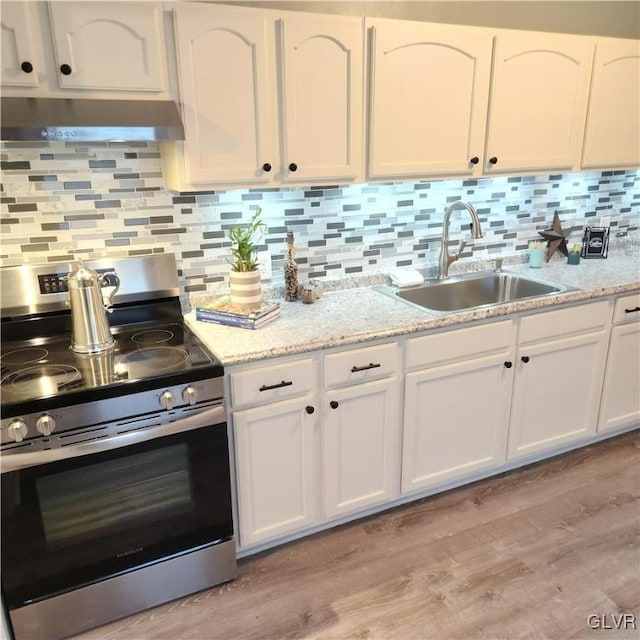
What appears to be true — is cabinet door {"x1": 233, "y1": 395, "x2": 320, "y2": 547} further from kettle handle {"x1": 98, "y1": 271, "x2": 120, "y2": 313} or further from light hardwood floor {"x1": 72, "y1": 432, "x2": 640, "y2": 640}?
kettle handle {"x1": 98, "y1": 271, "x2": 120, "y2": 313}

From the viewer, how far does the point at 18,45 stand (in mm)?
1621

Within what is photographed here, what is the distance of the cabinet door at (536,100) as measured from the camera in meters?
2.34

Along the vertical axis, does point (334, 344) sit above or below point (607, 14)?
below

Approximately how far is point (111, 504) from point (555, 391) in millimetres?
1989

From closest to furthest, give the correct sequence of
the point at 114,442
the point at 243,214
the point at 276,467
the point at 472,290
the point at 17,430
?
the point at 17,430 < the point at 114,442 < the point at 276,467 < the point at 243,214 < the point at 472,290

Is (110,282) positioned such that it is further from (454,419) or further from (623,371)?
(623,371)

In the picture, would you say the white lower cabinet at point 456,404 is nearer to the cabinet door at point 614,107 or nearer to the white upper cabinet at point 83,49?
the cabinet door at point 614,107

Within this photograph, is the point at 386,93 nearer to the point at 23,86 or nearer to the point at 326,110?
the point at 326,110

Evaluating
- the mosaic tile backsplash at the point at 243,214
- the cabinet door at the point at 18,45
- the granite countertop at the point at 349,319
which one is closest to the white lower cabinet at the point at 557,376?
the granite countertop at the point at 349,319

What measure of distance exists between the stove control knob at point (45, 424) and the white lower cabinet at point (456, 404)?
127cm

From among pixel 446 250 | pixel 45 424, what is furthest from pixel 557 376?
pixel 45 424

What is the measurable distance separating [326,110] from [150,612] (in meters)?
1.94

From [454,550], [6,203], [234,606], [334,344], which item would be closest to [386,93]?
[334,344]

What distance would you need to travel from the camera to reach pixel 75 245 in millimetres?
2074
